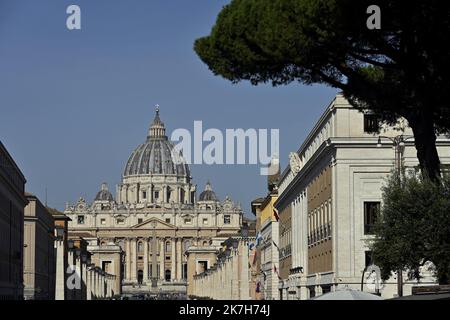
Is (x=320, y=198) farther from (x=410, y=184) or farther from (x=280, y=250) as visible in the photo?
(x=280, y=250)

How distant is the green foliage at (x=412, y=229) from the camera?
3206 cm

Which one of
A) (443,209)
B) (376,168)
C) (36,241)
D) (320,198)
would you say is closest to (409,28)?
(443,209)

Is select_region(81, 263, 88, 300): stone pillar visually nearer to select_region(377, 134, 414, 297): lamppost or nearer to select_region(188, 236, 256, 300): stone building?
select_region(188, 236, 256, 300): stone building

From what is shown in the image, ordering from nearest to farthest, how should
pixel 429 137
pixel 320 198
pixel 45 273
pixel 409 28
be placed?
pixel 409 28, pixel 429 137, pixel 320 198, pixel 45 273

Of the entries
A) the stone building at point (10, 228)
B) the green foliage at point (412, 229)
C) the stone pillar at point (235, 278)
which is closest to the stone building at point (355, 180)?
the green foliage at point (412, 229)

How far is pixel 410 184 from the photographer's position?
3231 cm

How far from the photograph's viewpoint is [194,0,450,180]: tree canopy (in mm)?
23594

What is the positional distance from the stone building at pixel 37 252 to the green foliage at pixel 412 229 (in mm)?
57866

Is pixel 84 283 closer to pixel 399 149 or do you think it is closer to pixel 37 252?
pixel 37 252

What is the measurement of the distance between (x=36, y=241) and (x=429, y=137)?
236 ft

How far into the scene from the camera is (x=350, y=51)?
83.5ft

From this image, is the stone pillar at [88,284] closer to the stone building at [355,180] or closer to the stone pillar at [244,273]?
the stone pillar at [244,273]

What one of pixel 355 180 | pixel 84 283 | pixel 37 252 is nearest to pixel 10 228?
pixel 37 252
